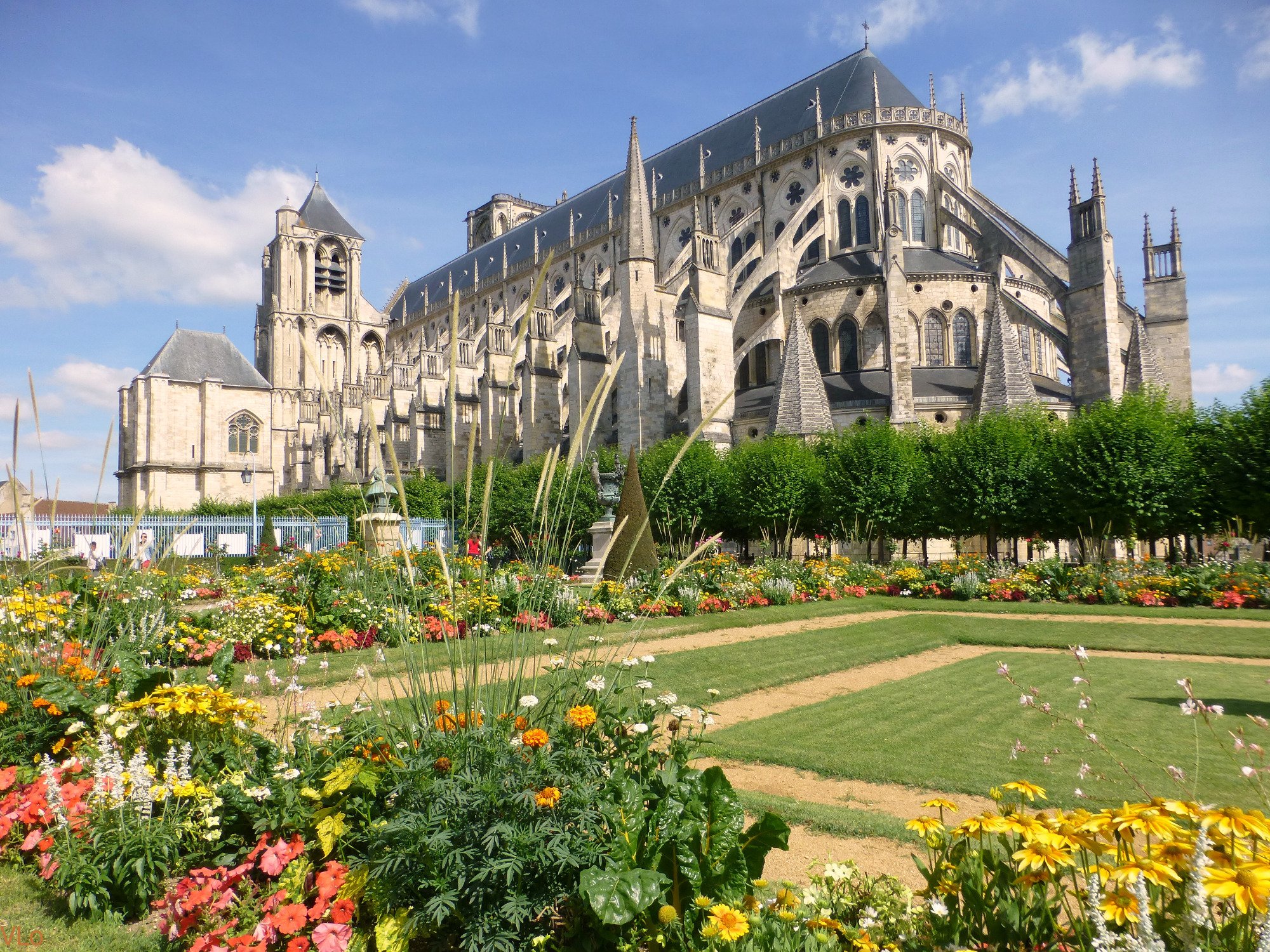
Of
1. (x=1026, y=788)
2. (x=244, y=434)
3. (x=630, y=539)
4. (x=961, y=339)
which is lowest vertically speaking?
(x=1026, y=788)

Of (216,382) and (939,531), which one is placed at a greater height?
(216,382)

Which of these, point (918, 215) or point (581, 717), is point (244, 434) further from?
point (581, 717)

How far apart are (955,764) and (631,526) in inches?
366

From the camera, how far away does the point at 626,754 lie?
3.00 metres

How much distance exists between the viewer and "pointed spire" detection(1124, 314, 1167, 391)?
22.5m

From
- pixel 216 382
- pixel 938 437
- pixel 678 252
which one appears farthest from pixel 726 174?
pixel 216 382

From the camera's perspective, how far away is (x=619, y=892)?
7.52 feet

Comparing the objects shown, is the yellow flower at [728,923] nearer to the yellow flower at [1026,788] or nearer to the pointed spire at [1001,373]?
the yellow flower at [1026,788]

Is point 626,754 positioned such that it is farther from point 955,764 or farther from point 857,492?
point 857,492

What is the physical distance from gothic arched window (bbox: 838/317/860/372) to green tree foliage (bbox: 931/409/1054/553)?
7585mm

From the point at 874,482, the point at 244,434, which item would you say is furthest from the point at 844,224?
the point at 244,434

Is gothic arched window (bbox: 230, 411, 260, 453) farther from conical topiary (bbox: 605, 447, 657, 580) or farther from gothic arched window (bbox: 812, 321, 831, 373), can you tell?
conical topiary (bbox: 605, 447, 657, 580)

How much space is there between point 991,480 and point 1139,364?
7.40 meters

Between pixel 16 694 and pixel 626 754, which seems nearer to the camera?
pixel 626 754
